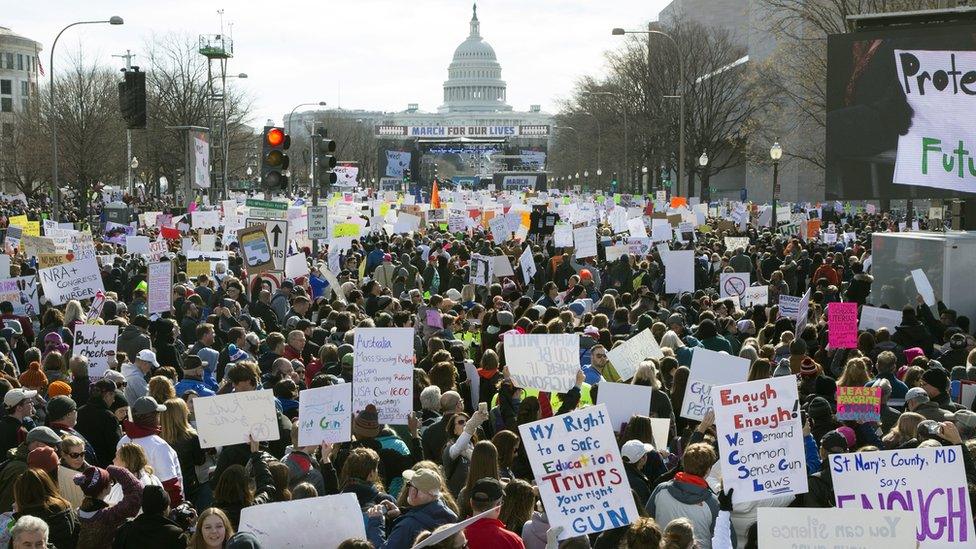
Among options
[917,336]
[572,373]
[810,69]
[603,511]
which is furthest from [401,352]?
[810,69]

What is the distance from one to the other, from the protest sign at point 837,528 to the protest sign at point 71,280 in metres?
13.3

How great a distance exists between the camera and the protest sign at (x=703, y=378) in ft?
35.2

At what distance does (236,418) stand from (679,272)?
12.1 meters

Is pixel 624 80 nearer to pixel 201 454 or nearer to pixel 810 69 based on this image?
pixel 810 69

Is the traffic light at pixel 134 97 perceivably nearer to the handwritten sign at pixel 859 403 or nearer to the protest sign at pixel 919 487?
the handwritten sign at pixel 859 403

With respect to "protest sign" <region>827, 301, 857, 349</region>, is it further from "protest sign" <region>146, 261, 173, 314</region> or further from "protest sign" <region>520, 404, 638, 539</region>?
"protest sign" <region>146, 261, 173, 314</region>

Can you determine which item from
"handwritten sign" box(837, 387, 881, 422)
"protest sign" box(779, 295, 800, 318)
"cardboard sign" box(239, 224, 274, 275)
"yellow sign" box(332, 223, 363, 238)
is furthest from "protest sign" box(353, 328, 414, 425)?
"yellow sign" box(332, 223, 363, 238)

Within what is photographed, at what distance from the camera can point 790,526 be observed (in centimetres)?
625

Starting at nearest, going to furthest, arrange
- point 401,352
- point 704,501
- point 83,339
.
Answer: point 704,501, point 401,352, point 83,339

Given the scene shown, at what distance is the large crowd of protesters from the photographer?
7469 mm

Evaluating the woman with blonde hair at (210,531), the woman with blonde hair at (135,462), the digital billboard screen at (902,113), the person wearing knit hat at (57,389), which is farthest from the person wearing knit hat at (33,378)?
the digital billboard screen at (902,113)

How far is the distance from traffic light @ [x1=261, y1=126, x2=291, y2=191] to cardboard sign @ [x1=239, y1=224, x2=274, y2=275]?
0.88 m

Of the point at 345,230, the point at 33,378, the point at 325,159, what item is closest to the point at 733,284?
the point at 325,159

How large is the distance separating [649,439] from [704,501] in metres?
1.20
